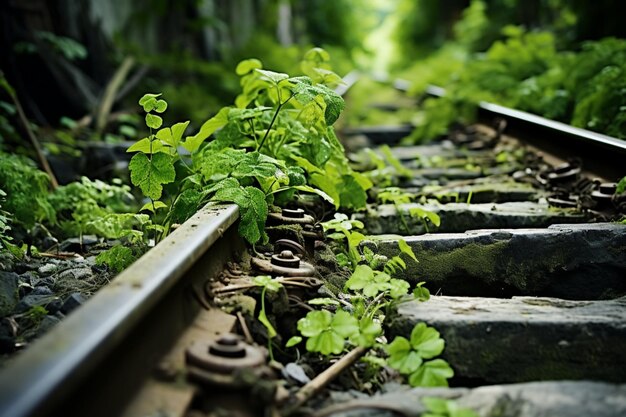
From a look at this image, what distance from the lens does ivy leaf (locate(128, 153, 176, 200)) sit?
224 cm

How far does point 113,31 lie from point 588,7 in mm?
7404

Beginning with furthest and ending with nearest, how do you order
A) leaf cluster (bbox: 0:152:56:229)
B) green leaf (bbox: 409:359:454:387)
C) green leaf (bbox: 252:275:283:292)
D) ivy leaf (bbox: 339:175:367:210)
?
1. ivy leaf (bbox: 339:175:367:210)
2. leaf cluster (bbox: 0:152:56:229)
3. green leaf (bbox: 252:275:283:292)
4. green leaf (bbox: 409:359:454:387)

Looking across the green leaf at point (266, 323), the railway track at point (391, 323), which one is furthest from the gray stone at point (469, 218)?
the green leaf at point (266, 323)

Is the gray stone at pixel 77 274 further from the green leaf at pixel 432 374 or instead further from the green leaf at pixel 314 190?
the green leaf at pixel 432 374


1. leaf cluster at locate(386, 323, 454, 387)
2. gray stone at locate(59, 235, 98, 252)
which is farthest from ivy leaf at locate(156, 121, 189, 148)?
leaf cluster at locate(386, 323, 454, 387)

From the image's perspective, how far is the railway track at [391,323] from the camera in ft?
3.79

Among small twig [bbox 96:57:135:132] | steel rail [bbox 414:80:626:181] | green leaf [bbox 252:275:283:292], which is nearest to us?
green leaf [bbox 252:275:283:292]

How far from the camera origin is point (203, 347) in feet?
4.68

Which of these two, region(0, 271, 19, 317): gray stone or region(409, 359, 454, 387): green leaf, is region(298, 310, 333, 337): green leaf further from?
region(0, 271, 19, 317): gray stone

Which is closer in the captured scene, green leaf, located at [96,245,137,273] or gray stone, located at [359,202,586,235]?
green leaf, located at [96,245,137,273]

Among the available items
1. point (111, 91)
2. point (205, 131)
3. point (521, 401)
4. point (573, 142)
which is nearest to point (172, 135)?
point (205, 131)

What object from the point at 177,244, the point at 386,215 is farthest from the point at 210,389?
the point at 386,215

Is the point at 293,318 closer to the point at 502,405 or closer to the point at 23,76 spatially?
the point at 502,405

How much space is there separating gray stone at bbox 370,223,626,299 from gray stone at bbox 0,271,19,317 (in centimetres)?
136
